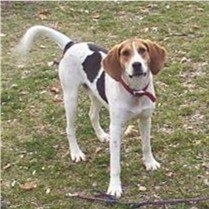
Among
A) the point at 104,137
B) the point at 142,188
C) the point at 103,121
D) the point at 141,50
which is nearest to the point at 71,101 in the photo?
the point at 104,137

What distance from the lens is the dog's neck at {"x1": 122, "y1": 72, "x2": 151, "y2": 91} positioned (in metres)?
4.66

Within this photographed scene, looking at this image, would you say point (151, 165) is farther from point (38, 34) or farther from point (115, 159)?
point (38, 34)

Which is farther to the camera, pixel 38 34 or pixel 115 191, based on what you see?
pixel 38 34

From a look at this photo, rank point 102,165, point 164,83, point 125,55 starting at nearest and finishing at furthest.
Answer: point 125,55 → point 102,165 → point 164,83

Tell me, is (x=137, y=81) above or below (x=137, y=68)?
below

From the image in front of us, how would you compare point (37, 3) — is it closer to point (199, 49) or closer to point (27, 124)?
point (199, 49)

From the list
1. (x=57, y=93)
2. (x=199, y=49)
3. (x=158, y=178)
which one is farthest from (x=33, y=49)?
(x=158, y=178)

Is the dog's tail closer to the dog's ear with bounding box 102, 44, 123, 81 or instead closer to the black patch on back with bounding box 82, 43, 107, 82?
the black patch on back with bounding box 82, 43, 107, 82

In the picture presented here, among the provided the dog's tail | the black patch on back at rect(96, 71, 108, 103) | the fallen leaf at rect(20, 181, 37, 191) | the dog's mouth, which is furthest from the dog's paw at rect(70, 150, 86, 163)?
the dog's mouth

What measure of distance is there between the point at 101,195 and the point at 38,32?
141cm

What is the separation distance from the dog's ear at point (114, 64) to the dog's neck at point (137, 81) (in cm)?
6

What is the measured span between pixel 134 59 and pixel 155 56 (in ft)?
0.70

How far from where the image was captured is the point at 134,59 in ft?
14.6

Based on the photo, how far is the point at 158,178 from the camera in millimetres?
5113
